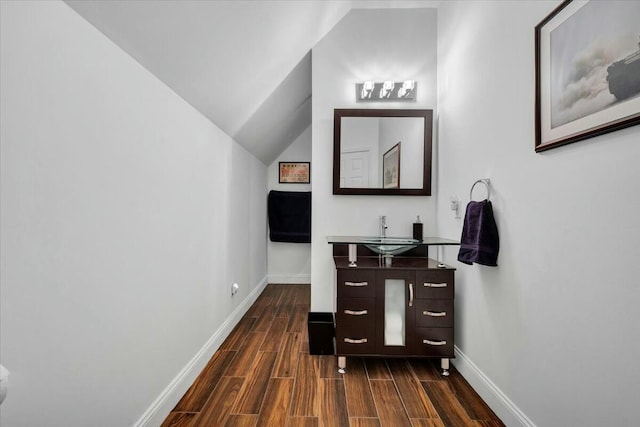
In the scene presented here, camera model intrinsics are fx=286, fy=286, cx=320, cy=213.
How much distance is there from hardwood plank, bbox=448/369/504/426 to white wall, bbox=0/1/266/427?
1676 millimetres

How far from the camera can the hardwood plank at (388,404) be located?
153 centimetres

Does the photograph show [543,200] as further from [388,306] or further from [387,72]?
[387,72]

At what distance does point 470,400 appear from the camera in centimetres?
172

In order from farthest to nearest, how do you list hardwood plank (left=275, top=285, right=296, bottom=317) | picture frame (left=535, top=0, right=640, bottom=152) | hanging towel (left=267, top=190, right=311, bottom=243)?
1. hanging towel (left=267, top=190, right=311, bottom=243)
2. hardwood plank (left=275, top=285, right=296, bottom=317)
3. picture frame (left=535, top=0, right=640, bottom=152)

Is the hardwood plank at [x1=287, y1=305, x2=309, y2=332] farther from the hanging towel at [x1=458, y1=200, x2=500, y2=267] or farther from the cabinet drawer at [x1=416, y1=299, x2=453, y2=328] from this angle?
the hanging towel at [x1=458, y1=200, x2=500, y2=267]

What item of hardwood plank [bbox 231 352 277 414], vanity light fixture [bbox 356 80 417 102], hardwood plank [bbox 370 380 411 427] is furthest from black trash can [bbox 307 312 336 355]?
vanity light fixture [bbox 356 80 417 102]

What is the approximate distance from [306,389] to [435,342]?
0.93m

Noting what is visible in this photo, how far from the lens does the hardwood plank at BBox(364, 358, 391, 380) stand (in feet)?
6.43

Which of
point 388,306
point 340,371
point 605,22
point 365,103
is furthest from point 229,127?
point 605,22

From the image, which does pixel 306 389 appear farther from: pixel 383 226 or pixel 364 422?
pixel 383 226

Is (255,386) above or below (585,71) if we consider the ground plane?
below

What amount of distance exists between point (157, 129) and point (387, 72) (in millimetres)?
1921

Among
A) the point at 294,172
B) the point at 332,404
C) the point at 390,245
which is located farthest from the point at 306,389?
the point at 294,172

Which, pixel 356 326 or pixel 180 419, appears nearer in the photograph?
pixel 180 419
